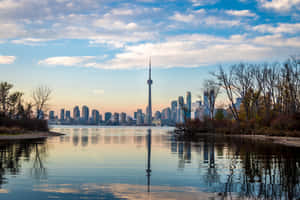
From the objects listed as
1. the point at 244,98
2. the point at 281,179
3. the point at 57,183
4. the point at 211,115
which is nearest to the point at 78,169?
the point at 57,183

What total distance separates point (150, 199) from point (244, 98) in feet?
242

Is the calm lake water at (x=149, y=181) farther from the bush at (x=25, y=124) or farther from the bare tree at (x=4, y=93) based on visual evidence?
the bare tree at (x=4, y=93)

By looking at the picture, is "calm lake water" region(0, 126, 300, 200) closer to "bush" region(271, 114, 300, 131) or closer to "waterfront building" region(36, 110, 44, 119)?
"bush" region(271, 114, 300, 131)

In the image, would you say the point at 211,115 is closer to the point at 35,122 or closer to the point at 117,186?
the point at 35,122

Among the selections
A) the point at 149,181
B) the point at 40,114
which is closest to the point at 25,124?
the point at 40,114

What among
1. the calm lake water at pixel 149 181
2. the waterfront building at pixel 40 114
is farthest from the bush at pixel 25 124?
the calm lake water at pixel 149 181

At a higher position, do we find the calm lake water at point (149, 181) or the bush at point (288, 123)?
the bush at point (288, 123)

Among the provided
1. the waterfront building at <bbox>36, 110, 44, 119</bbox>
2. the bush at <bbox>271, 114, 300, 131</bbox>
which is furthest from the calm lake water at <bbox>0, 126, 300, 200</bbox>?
the waterfront building at <bbox>36, 110, 44, 119</bbox>

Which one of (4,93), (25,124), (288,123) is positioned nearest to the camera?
(288,123)

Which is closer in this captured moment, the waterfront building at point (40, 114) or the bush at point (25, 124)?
the bush at point (25, 124)

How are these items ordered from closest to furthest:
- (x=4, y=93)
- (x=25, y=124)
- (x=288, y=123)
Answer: (x=288, y=123) < (x=25, y=124) < (x=4, y=93)

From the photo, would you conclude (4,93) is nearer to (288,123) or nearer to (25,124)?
(25,124)

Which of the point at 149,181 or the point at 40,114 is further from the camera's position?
the point at 40,114

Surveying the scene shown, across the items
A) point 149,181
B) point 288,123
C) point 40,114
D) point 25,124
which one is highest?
point 40,114
